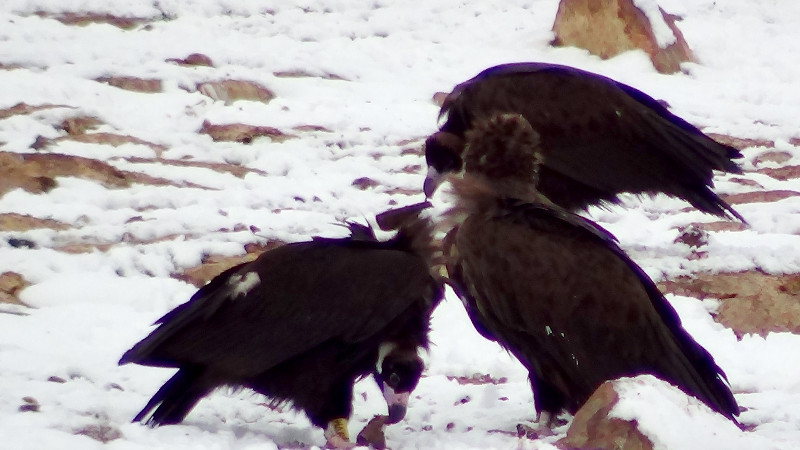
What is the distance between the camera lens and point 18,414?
401 centimetres

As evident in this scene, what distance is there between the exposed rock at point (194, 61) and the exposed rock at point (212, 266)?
11.3ft

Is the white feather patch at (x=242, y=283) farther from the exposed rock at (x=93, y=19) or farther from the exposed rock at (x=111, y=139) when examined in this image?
the exposed rock at (x=93, y=19)

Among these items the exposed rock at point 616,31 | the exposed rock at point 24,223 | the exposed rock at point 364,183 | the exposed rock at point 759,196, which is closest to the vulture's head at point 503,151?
the exposed rock at point 24,223

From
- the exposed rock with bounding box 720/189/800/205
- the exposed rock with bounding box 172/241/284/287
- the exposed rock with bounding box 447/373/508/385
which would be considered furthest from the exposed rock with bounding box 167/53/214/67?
the exposed rock with bounding box 447/373/508/385

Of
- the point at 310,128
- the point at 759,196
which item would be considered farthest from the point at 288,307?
the point at 310,128

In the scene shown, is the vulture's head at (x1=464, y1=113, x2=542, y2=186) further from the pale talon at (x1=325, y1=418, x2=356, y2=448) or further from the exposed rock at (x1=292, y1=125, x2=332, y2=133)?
the exposed rock at (x1=292, y1=125, x2=332, y2=133)

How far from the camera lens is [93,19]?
34.3 ft

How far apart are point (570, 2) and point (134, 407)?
6856 millimetres

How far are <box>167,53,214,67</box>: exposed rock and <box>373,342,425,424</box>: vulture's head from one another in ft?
17.5

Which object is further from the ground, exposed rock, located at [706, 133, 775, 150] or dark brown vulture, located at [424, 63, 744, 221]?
dark brown vulture, located at [424, 63, 744, 221]

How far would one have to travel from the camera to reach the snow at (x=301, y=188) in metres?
4.46

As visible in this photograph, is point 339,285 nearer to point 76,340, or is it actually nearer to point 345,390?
point 345,390

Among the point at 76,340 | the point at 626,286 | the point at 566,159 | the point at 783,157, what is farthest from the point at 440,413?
the point at 783,157

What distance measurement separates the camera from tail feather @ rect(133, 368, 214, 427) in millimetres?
4207
